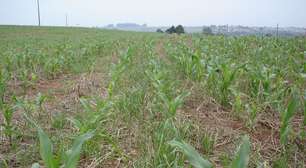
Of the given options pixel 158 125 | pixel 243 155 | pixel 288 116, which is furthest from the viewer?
pixel 158 125

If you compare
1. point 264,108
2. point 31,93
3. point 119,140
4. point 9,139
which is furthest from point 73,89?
point 264,108

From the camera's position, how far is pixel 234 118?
2.17 m

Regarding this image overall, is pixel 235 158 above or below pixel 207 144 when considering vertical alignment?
above

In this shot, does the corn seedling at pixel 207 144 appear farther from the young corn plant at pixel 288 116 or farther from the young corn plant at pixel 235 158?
the young corn plant at pixel 235 158

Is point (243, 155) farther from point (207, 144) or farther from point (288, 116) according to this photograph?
point (288, 116)

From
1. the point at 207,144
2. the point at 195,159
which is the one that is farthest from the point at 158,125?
the point at 195,159

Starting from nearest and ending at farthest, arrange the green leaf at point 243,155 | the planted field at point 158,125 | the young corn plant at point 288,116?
the green leaf at point 243,155 → the planted field at point 158,125 → the young corn plant at point 288,116

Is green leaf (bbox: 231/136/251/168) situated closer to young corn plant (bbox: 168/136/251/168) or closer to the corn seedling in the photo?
young corn plant (bbox: 168/136/251/168)

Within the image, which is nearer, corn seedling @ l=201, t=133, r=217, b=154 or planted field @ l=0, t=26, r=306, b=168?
planted field @ l=0, t=26, r=306, b=168

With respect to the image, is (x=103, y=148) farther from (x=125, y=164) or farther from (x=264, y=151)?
(x=264, y=151)

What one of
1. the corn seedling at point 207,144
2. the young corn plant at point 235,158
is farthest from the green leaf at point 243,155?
the corn seedling at point 207,144

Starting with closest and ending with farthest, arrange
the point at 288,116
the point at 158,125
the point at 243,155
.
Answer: the point at 243,155
the point at 288,116
the point at 158,125

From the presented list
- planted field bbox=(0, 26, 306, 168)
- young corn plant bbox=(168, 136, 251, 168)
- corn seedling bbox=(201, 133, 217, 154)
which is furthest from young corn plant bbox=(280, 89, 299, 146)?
young corn plant bbox=(168, 136, 251, 168)

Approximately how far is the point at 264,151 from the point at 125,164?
96 cm
